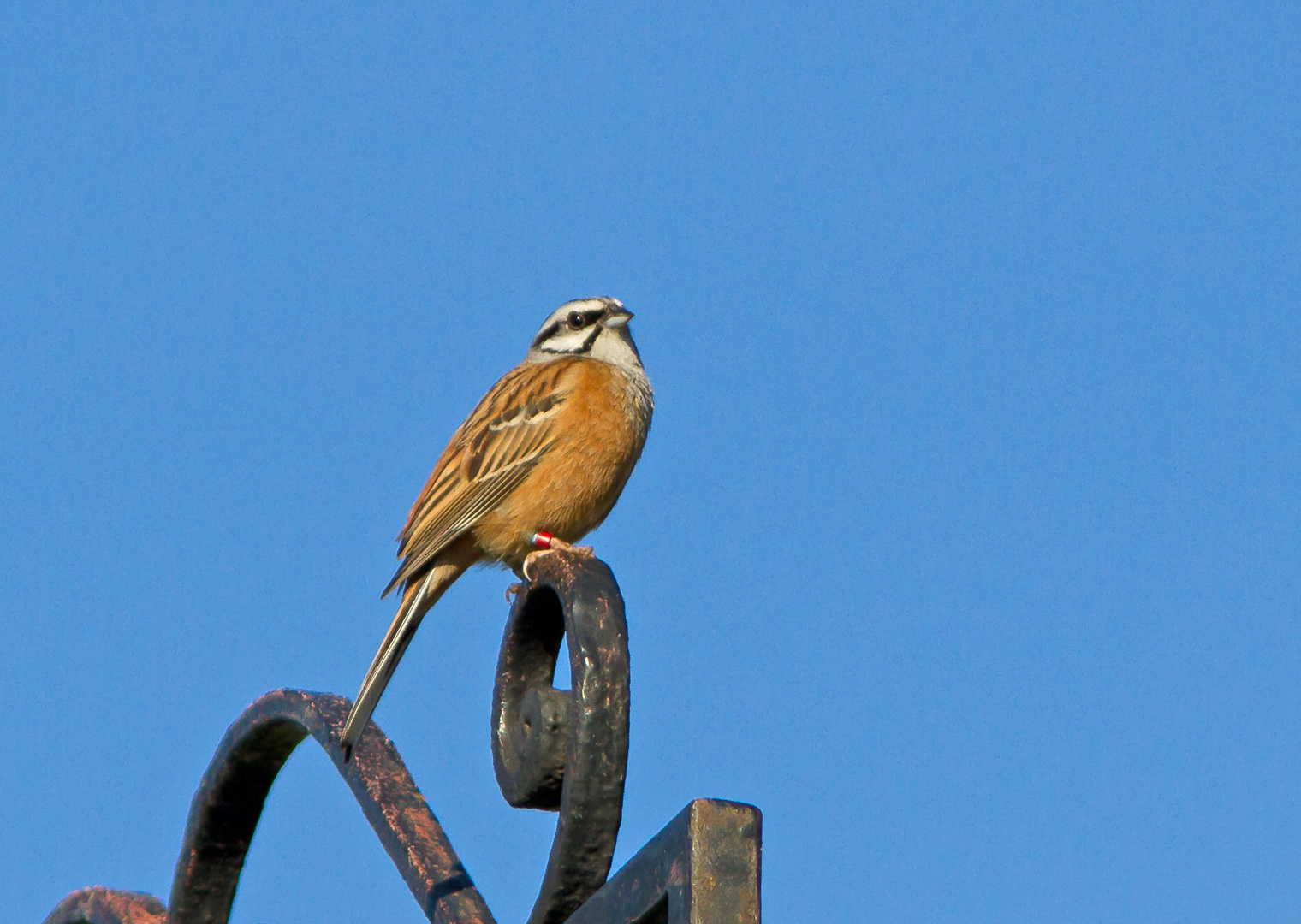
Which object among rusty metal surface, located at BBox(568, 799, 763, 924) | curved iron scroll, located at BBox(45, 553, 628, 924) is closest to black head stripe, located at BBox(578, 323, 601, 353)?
curved iron scroll, located at BBox(45, 553, 628, 924)

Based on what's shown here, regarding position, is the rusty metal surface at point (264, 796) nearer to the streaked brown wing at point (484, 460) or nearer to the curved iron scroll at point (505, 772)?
the curved iron scroll at point (505, 772)

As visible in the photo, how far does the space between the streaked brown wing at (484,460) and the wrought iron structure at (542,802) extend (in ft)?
9.50

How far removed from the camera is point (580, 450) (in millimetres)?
7211

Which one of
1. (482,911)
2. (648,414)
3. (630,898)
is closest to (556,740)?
(482,911)

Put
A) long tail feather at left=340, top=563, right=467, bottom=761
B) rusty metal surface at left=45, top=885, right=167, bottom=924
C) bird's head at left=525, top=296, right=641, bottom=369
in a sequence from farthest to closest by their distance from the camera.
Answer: bird's head at left=525, top=296, right=641, bottom=369 → rusty metal surface at left=45, top=885, right=167, bottom=924 → long tail feather at left=340, top=563, right=467, bottom=761

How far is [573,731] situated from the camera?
8.76 ft

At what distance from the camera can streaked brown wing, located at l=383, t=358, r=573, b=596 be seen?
7031 millimetres

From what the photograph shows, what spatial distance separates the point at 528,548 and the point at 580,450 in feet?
1.64

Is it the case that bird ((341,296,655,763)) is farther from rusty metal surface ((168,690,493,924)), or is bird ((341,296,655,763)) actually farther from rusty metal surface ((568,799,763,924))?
rusty metal surface ((568,799,763,924))

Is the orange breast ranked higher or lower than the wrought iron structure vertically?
higher

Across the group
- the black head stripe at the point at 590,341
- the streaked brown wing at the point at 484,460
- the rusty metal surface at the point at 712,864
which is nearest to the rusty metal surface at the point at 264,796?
the rusty metal surface at the point at 712,864

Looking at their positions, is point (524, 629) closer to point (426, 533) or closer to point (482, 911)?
point (482, 911)

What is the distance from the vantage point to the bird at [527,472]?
23.1 ft

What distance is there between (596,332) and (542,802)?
18.1 feet
